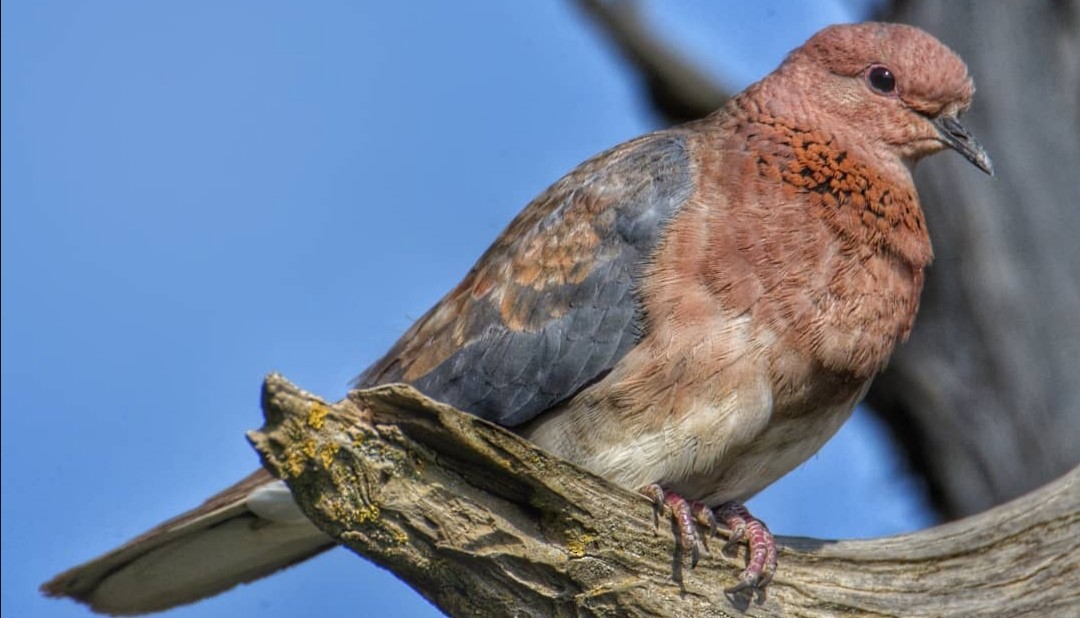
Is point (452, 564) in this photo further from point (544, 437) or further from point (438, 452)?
point (544, 437)

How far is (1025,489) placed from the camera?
6.73 metres

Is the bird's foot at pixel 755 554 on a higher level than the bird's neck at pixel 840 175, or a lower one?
lower

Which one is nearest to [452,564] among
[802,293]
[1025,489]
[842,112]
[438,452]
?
[438,452]

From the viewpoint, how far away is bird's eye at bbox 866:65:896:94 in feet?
16.6

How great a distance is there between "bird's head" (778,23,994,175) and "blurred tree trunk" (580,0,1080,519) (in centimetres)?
207

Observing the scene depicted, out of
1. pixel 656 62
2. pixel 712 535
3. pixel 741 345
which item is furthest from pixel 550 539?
pixel 656 62

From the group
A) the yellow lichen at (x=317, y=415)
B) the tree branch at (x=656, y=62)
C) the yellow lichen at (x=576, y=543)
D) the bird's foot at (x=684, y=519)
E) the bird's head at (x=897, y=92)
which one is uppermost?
the tree branch at (x=656, y=62)

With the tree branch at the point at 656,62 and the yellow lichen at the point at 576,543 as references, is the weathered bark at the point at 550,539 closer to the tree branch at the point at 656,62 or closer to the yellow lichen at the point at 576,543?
the yellow lichen at the point at 576,543

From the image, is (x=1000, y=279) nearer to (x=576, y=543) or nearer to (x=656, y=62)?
(x=656, y=62)

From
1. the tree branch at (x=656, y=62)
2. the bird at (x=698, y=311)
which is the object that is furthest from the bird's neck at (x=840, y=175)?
the tree branch at (x=656, y=62)

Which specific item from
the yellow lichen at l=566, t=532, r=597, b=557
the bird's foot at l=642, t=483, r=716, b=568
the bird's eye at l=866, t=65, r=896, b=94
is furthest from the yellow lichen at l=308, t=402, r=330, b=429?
the bird's eye at l=866, t=65, r=896, b=94

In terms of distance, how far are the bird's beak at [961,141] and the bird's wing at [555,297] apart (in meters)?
0.82

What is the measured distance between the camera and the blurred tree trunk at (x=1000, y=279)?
22.6 ft

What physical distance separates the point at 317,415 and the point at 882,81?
93.4 inches
